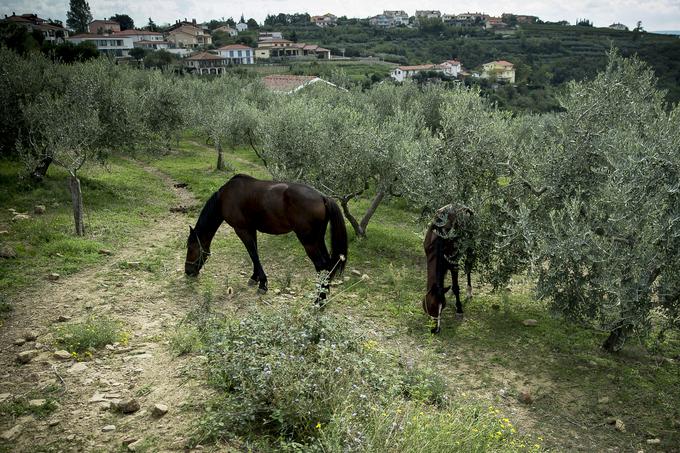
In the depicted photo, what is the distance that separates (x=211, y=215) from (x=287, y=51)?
395 feet

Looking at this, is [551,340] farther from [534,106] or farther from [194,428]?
[534,106]

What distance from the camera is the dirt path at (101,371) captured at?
6.11m

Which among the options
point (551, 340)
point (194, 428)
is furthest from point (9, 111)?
point (551, 340)

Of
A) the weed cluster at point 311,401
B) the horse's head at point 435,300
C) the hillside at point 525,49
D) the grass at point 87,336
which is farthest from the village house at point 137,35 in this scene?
the weed cluster at point 311,401

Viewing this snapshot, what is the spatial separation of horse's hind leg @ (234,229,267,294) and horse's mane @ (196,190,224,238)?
767mm

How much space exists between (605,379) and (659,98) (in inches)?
336

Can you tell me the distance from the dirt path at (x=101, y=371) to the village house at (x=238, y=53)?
11698 cm

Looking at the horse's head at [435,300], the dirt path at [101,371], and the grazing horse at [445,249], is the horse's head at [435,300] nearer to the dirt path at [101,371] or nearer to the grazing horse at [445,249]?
the grazing horse at [445,249]

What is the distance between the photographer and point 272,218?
12125mm

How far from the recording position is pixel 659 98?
43.5 feet

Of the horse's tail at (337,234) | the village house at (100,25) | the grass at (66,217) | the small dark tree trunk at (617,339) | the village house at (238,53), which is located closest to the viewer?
the small dark tree trunk at (617,339)

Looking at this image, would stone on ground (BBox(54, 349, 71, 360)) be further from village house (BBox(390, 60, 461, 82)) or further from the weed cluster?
village house (BBox(390, 60, 461, 82))

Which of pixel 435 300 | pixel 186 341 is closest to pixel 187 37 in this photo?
pixel 435 300

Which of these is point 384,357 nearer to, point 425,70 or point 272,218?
point 272,218
